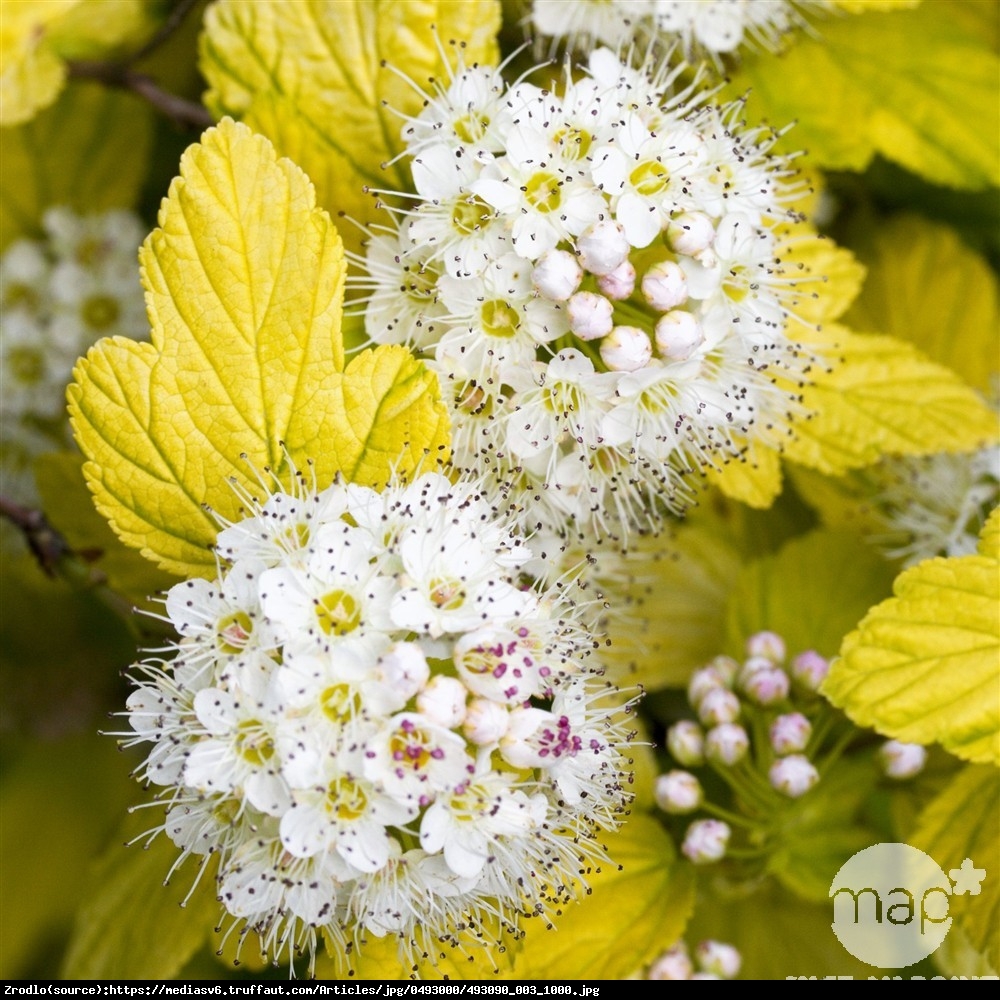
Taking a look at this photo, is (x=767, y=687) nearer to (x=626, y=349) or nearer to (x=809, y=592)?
(x=809, y=592)

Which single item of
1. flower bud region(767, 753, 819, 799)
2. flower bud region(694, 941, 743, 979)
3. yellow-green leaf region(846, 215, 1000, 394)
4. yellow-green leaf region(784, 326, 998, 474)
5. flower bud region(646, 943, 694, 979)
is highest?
yellow-green leaf region(784, 326, 998, 474)

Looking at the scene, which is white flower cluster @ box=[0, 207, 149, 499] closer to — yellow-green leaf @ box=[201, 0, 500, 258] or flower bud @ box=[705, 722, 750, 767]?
yellow-green leaf @ box=[201, 0, 500, 258]

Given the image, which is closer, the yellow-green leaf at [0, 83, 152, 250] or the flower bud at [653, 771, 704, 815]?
the flower bud at [653, 771, 704, 815]

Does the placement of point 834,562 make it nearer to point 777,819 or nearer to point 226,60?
point 777,819

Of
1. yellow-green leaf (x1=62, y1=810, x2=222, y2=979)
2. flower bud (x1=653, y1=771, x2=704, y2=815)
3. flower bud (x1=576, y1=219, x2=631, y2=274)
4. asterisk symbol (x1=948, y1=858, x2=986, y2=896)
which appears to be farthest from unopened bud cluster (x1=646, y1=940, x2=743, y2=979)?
flower bud (x1=576, y1=219, x2=631, y2=274)

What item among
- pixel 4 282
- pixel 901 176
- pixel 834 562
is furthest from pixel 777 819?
pixel 4 282

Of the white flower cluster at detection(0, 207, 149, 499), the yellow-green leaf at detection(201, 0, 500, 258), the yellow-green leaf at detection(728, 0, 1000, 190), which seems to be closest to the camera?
the yellow-green leaf at detection(201, 0, 500, 258)

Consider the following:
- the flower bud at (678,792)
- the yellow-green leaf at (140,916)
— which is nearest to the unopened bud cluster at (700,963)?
the flower bud at (678,792)
